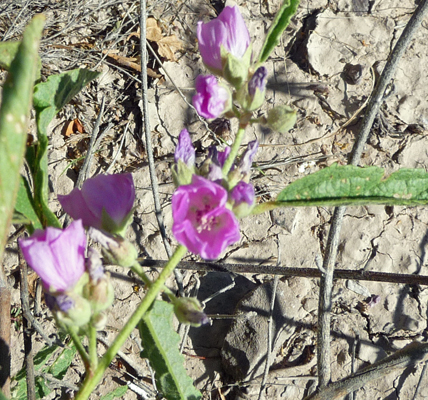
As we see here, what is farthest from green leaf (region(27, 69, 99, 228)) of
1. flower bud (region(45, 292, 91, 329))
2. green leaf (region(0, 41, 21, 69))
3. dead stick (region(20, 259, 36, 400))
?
dead stick (region(20, 259, 36, 400))

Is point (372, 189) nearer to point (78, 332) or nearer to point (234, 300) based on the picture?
point (78, 332)

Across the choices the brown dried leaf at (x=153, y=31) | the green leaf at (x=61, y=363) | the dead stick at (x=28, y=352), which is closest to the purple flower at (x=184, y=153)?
the dead stick at (x=28, y=352)

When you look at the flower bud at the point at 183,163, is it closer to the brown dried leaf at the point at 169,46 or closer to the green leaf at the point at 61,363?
the green leaf at the point at 61,363

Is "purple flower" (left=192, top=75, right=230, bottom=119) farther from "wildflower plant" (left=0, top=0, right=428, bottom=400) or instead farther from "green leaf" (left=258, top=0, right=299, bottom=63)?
"green leaf" (left=258, top=0, right=299, bottom=63)

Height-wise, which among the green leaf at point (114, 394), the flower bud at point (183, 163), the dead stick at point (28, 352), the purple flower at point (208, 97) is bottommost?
the green leaf at point (114, 394)

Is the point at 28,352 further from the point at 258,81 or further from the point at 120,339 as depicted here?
the point at 258,81

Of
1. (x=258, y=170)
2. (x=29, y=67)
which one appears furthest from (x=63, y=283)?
(x=258, y=170)
